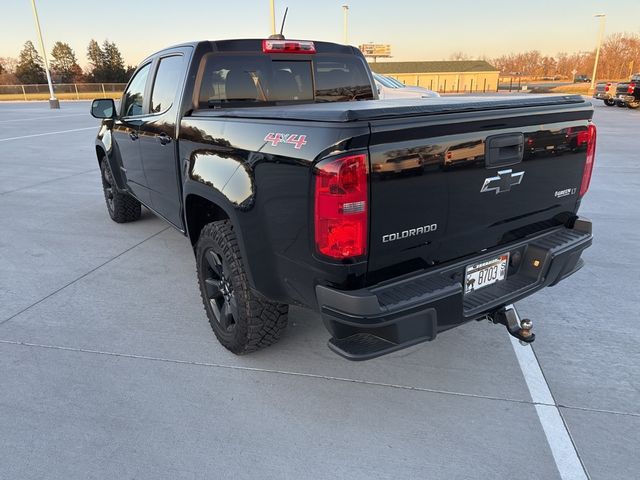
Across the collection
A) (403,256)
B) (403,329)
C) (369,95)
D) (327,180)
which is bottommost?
(403,329)

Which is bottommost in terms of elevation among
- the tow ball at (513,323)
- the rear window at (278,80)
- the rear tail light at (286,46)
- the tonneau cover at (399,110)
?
the tow ball at (513,323)

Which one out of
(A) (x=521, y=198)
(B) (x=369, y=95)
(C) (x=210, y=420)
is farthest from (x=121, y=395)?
(B) (x=369, y=95)

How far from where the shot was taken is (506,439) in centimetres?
239

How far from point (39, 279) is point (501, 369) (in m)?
3.90

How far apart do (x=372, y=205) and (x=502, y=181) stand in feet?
2.81

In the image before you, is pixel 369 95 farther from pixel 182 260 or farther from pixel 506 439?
pixel 506 439

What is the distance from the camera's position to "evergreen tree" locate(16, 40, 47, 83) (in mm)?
69125

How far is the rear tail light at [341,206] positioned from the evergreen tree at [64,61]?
88104 millimetres

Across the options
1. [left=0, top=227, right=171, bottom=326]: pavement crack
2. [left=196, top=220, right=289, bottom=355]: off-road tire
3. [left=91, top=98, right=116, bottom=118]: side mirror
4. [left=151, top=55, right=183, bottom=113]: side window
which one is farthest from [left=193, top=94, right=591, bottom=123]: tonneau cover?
[left=91, top=98, right=116, bottom=118]: side mirror

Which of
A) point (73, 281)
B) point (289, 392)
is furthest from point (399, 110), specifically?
point (73, 281)

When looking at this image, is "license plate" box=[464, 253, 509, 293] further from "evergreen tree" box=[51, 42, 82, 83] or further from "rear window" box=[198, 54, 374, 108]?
"evergreen tree" box=[51, 42, 82, 83]

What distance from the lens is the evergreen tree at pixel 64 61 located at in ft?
255

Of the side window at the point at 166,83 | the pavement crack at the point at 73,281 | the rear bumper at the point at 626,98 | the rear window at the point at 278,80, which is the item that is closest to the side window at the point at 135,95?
the side window at the point at 166,83

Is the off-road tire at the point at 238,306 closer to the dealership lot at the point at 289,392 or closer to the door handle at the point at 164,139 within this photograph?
the dealership lot at the point at 289,392
